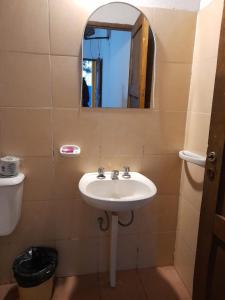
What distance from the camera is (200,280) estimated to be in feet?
3.72

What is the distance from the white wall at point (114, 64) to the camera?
133 centimetres

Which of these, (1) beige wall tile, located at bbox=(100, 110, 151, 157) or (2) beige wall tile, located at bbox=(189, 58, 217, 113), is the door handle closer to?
(2) beige wall tile, located at bbox=(189, 58, 217, 113)

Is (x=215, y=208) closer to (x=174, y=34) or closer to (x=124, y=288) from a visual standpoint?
(x=124, y=288)

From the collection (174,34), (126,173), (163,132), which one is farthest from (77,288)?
(174,34)

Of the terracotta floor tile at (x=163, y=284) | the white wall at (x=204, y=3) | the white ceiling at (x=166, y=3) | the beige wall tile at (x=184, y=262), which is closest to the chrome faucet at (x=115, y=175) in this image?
the beige wall tile at (x=184, y=262)

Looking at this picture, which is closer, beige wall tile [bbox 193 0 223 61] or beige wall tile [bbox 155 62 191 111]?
beige wall tile [bbox 193 0 223 61]

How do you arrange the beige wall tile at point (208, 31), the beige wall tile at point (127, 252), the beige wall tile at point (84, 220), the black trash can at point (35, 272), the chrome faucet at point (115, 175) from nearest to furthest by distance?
the beige wall tile at point (208, 31), the black trash can at point (35, 272), the chrome faucet at point (115, 175), the beige wall tile at point (84, 220), the beige wall tile at point (127, 252)

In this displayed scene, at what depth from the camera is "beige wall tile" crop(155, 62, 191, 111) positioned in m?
1.43

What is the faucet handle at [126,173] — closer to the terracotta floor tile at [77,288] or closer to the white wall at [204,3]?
the terracotta floor tile at [77,288]

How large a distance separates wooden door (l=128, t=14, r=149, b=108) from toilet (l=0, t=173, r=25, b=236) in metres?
0.87

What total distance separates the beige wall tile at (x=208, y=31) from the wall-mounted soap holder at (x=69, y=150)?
0.96 meters

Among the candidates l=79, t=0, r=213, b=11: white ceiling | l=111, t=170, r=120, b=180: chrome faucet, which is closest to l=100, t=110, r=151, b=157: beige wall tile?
l=111, t=170, r=120, b=180: chrome faucet

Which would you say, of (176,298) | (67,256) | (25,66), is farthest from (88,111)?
(176,298)

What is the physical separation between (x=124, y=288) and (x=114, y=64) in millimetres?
1536
